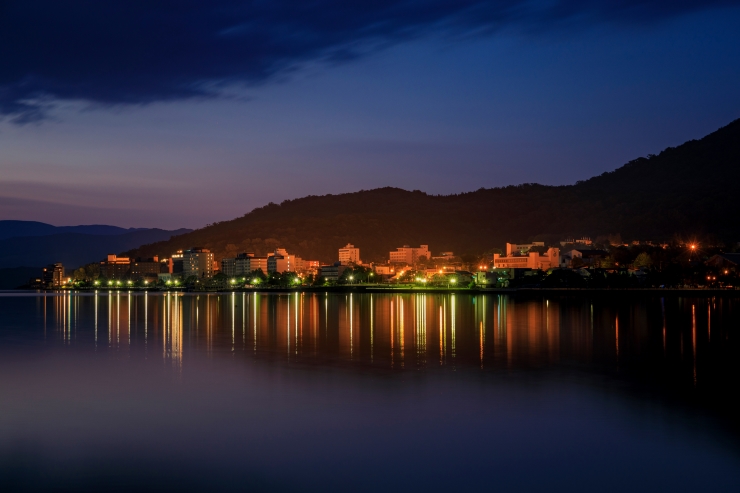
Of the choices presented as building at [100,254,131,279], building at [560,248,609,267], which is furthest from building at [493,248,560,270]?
building at [100,254,131,279]

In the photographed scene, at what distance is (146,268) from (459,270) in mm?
62881

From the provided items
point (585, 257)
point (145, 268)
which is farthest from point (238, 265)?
point (585, 257)

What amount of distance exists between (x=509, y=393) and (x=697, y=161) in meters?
131

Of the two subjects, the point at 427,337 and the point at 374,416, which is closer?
the point at 374,416

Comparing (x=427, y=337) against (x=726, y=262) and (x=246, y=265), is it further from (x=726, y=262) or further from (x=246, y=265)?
(x=246, y=265)

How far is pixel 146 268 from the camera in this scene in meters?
124

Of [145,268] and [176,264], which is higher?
[176,264]

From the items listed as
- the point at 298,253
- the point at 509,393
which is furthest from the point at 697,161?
the point at 509,393

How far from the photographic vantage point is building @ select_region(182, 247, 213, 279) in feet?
387

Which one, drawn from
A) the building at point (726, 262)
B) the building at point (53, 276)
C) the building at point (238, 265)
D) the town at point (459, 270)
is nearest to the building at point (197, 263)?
the town at point (459, 270)

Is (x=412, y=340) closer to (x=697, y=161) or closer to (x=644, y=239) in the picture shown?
(x=644, y=239)

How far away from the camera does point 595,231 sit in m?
118

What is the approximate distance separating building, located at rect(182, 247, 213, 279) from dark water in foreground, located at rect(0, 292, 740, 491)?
10228cm

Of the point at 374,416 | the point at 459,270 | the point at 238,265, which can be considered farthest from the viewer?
Answer: the point at 238,265
